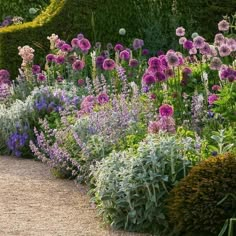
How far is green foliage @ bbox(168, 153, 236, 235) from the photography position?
5352 millimetres

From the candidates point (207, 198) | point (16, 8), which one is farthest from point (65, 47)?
point (16, 8)

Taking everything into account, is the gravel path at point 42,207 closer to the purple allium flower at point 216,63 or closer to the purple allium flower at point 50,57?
the purple allium flower at point 216,63

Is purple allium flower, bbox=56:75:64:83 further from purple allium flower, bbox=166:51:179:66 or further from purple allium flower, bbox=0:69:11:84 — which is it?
purple allium flower, bbox=166:51:179:66

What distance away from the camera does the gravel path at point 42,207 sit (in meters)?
5.92

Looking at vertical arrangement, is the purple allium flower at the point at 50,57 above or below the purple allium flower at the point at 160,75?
above

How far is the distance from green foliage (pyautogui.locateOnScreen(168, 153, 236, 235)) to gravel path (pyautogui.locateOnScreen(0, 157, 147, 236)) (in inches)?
21.6

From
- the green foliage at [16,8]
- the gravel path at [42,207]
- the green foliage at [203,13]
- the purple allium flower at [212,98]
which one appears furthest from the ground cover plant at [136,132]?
the green foliage at [16,8]

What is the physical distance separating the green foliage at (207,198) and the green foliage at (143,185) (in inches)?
10.0

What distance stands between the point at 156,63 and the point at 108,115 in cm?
65

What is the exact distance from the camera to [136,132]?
22.8 ft

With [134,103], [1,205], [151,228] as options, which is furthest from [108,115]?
[151,228]

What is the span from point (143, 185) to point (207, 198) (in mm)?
565

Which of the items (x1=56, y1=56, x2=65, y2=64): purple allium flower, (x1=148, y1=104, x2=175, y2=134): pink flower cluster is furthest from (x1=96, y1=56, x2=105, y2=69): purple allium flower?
(x1=148, y1=104, x2=175, y2=134): pink flower cluster

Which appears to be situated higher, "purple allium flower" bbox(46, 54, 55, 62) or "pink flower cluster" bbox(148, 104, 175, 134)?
"purple allium flower" bbox(46, 54, 55, 62)
